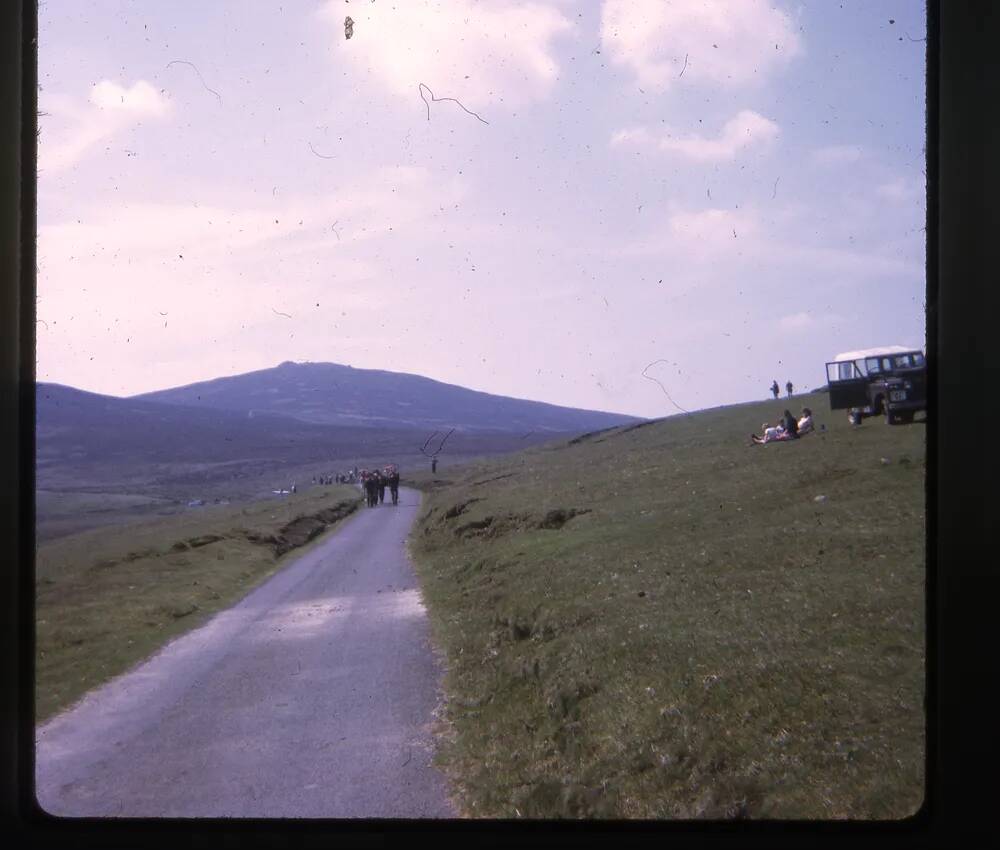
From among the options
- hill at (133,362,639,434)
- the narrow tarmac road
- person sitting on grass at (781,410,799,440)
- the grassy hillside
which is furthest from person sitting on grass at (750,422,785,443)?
hill at (133,362,639,434)

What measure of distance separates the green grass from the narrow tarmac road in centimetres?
28

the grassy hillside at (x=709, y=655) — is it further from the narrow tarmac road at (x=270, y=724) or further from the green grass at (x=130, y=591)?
the green grass at (x=130, y=591)

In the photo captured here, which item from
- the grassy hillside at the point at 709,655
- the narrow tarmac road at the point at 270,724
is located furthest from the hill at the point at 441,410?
the narrow tarmac road at the point at 270,724

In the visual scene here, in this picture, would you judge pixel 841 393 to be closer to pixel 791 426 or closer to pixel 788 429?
pixel 791 426

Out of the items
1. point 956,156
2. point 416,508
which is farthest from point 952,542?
point 416,508

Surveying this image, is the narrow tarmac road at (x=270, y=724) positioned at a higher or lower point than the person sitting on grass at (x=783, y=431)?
lower

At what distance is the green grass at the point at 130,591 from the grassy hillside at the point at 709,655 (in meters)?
2.61

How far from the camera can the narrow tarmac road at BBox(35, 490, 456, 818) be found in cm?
525

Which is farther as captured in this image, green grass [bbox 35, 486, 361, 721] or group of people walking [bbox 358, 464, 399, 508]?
group of people walking [bbox 358, 464, 399, 508]

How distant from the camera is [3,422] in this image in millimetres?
3588

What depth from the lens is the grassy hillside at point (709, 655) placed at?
16.4ft

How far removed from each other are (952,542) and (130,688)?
7.75 m

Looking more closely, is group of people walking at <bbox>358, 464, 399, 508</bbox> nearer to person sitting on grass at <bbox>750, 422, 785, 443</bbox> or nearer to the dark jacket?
person sitting on grass at <bbox>750, 422, 785, 443</bbox>
